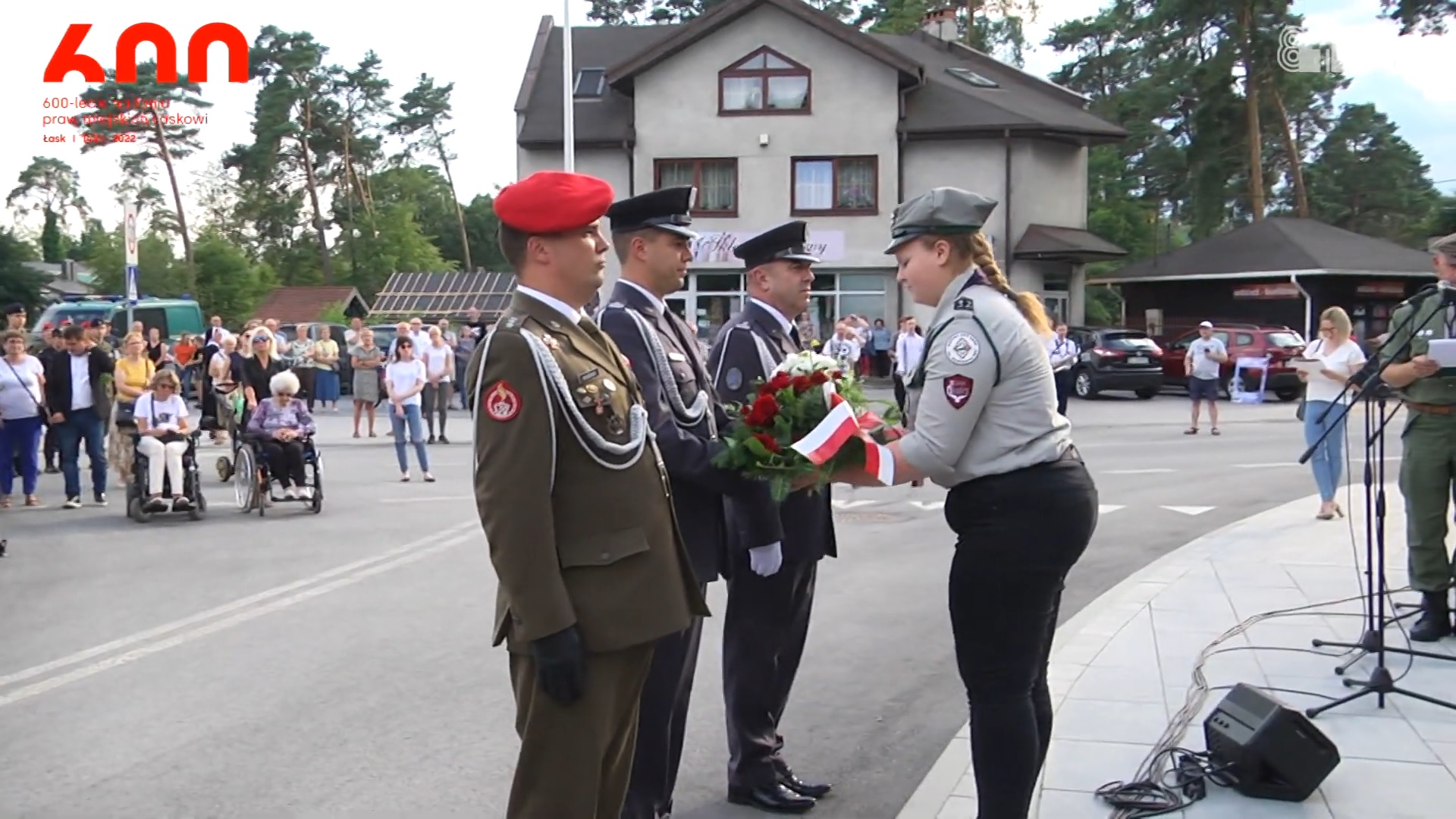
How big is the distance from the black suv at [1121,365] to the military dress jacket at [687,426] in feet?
89.3

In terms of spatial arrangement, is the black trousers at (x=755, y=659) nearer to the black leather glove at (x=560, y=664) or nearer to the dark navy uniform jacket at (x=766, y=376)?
the dark navy uniform jacket at (x=766, y=376)

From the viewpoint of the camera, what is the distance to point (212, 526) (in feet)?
42.5

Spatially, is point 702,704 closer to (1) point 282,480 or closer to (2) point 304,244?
(1) point 282,480

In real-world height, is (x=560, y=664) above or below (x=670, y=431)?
below

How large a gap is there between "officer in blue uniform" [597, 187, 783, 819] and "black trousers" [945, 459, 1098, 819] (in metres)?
0.80

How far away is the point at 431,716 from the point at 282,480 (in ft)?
26.9

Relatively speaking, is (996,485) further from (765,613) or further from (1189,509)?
(1189,509)

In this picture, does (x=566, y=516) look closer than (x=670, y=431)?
Yes

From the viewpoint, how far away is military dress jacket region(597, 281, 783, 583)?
4258mm

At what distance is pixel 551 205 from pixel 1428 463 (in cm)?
559

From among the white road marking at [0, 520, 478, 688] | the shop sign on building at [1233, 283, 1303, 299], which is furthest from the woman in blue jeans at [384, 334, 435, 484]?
the shop sign on building at [1233, 283, 1303, 299]

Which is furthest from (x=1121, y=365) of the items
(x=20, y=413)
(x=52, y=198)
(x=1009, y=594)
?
(x=52, y=198)

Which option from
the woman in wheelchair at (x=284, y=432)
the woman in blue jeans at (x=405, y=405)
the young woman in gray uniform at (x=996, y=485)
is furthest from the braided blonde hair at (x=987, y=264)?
the woman in blue jeans at (x=405, y=405)

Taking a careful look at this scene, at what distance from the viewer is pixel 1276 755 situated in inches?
191
